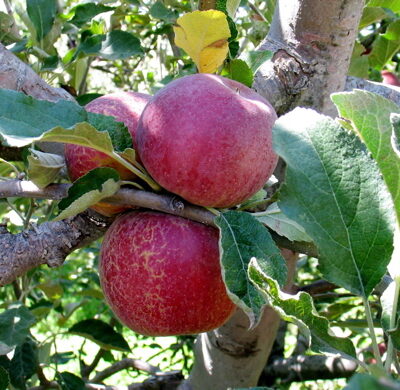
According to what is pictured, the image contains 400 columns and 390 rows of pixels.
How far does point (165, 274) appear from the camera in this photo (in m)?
0.69

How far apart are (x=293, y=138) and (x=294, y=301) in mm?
167

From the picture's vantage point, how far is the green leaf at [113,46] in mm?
1181

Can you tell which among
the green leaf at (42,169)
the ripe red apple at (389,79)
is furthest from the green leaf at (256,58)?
the ripe red apple at (389,79)

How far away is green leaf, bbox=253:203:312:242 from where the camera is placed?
0.72 m

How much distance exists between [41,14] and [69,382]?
2.76 ft

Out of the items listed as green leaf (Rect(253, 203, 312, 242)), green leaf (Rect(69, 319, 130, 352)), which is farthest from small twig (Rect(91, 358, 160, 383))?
green leaf (Rect(253, 203, 312, 242))

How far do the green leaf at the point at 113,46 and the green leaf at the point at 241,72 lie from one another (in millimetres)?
377

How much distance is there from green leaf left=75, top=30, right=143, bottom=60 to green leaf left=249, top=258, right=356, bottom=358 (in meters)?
0.77

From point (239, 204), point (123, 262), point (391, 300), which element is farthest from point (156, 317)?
point (391, 300)

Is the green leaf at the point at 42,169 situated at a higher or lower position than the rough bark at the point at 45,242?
higher

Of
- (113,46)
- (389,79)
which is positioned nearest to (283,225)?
(113,46)

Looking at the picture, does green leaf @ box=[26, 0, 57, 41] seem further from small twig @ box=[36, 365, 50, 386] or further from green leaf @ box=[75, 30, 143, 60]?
small twig @ box=[36, 365, 50, 386]

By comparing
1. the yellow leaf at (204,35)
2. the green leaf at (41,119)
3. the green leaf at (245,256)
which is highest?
the yellow leaf at (204,35)

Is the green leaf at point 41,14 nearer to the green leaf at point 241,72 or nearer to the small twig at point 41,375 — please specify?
the green leaf at point 241,72
